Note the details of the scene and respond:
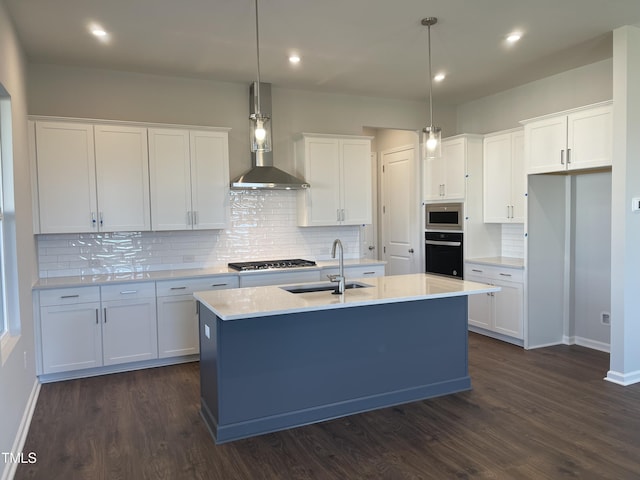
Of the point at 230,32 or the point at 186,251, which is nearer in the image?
the point at 230,32

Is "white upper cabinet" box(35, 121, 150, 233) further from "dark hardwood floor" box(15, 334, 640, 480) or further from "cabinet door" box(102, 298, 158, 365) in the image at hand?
"dark hardwood floor" box(15, 334, 640, 480)

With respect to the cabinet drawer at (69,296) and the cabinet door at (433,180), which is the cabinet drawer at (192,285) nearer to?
the cabinet drawer at (69,296)

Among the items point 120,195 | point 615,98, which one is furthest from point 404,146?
point 120,195

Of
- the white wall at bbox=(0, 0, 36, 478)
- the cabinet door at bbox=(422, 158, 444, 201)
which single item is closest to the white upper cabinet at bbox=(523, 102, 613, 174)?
the cabinet door at bbox=(422, 158, 444, 201)

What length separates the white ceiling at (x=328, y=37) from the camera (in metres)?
3.46

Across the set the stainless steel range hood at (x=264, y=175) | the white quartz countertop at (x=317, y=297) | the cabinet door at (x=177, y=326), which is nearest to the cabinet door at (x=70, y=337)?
the cabinet door at (x=177, y=326)

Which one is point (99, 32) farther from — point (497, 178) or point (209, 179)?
point (497, 178)

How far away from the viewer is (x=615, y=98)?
399cm

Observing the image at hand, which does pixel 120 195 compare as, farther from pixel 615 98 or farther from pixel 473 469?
pixel 615 98

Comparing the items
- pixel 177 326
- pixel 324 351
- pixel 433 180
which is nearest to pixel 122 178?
pixel 177 326

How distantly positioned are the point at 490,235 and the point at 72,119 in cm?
485

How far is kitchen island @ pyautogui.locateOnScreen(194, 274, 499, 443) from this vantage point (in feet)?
10.2

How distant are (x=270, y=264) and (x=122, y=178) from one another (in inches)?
68.7

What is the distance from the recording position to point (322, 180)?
5547 mm
